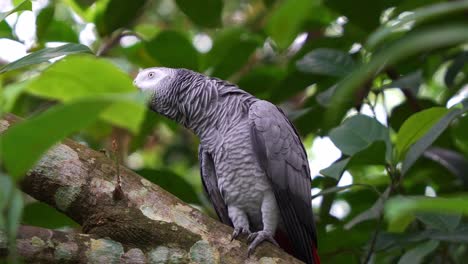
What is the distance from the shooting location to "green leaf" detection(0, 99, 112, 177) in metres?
0.70

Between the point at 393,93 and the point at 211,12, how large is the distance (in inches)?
103

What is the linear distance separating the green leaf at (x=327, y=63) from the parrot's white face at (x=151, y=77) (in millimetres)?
466

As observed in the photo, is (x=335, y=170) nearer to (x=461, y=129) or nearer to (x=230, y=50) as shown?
(x=461, y=129)

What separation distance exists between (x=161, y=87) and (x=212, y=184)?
378 mm

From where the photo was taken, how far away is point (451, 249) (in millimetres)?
2303

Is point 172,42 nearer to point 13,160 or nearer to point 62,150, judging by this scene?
point 62,150

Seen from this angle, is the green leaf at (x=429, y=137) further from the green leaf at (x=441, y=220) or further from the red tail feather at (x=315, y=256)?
the red tail feather at (x=315, y=256)

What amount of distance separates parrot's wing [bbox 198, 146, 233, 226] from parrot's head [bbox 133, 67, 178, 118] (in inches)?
7.2

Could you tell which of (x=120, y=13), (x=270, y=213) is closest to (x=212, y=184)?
(x=270, y=213)

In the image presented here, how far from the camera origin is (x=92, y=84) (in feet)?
2.45

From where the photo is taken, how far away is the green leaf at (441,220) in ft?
5.82

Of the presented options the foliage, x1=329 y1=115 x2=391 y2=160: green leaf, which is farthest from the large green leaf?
x1=329 y1=115 x2=391 y2=160: green leaf

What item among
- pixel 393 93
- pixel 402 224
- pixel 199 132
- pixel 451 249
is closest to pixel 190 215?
pixel 199 132

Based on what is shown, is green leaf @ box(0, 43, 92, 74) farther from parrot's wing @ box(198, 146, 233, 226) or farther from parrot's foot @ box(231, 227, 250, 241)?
parrot's wing @ box(198, 146, 233, 226)
